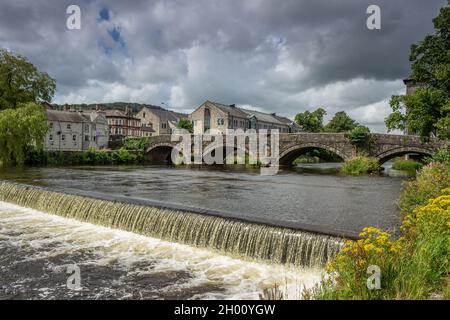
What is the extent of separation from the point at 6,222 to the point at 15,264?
6.67m

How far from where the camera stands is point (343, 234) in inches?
414

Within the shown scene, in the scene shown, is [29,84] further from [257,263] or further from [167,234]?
[257,263]

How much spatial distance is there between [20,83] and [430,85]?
47.7 metres

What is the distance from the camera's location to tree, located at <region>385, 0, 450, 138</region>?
26391mm

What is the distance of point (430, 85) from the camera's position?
28.3 metres

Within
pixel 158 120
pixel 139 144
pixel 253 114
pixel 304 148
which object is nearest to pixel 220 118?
pixel 253 114

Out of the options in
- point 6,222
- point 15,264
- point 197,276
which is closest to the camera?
point 197,276

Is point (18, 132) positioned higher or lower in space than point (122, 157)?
higher

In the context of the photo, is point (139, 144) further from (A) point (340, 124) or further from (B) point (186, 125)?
(A) point (340, 124)

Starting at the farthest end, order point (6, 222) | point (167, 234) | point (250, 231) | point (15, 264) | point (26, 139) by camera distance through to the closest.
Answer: point (26, 139) → point (6, 222) → point (167, 234) → point (250, 231) → point (15, 264)

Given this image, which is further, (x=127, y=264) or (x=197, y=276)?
(x=127, y=264)

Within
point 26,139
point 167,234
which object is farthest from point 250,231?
point 26,139

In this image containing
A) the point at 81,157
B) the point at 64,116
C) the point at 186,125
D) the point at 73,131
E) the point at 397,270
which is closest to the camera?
the point at 397,270

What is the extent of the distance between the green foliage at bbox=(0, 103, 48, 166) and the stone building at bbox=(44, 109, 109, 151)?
2742cm
